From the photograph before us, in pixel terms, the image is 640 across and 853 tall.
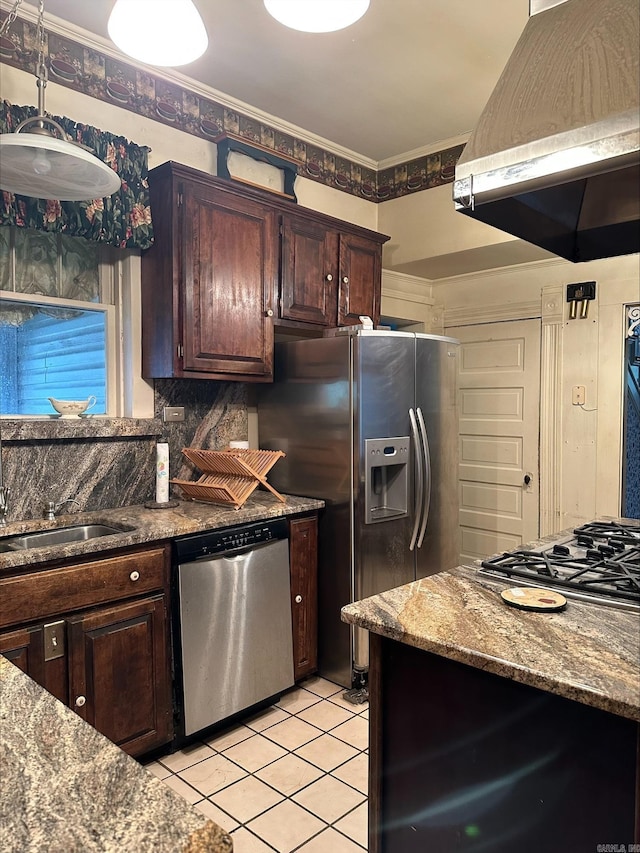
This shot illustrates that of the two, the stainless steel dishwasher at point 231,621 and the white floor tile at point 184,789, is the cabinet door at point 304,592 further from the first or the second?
the white floor tile at point 184,789

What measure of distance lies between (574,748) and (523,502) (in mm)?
3143

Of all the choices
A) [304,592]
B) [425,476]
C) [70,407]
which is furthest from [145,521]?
[425,476]

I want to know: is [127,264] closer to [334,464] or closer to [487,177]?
[334,464]

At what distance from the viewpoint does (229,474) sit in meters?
2.89

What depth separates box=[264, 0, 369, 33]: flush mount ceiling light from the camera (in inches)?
65.4

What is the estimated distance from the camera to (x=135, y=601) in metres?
2.21

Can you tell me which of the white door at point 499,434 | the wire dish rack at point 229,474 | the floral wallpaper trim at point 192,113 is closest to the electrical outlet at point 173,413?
the wire dish rack at point 229,474

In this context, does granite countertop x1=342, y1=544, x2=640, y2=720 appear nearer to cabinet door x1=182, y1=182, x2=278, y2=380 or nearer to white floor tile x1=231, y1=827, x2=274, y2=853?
white floor tile x1=231, y1=827, x2=274, y2=853

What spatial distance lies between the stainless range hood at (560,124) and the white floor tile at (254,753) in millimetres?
2105

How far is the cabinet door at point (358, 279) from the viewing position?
11.3 ft

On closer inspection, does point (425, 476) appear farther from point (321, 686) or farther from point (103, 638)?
point (103, 638)

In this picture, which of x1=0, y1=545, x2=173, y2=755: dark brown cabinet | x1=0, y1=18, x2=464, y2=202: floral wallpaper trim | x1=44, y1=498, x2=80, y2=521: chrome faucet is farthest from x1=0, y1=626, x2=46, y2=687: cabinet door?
x1=0, y1=18, x2=464, y2=202: floral wallpaper trim

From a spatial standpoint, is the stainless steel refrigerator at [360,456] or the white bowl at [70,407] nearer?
the white bowl at [70,407]

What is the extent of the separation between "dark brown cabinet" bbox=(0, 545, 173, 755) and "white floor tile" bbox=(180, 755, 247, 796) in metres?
0.17
